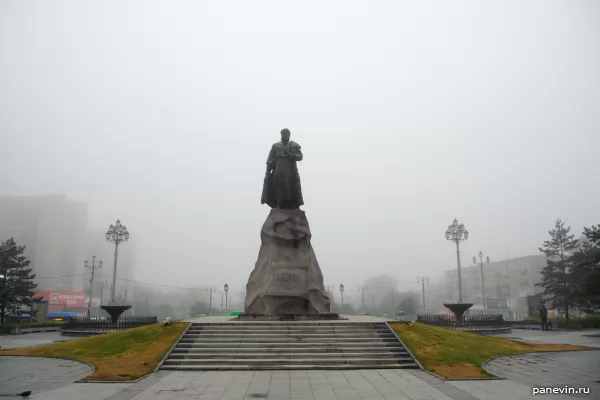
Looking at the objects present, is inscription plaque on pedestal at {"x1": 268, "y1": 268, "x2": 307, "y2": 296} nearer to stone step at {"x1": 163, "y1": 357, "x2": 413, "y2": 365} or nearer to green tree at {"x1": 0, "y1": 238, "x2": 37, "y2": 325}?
stone step at {"x1": 163, "y1": 357, "x2": 413, "y2": 365}

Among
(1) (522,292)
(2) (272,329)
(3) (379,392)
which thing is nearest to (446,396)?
(3) (379,392)

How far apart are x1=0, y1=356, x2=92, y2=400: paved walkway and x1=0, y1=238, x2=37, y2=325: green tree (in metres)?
22.7

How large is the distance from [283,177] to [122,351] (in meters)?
10.8

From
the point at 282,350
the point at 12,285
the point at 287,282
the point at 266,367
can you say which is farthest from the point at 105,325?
the point at 266,367

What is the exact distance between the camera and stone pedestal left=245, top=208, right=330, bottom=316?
20500 millimetres

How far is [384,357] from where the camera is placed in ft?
49.8

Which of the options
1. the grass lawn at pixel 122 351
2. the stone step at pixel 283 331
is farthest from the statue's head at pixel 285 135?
the grass lawn at pixel 122 351

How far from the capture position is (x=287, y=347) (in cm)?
1564

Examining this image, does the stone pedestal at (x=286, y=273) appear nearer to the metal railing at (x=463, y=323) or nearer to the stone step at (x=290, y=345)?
the stone step at (x=290, y=345)

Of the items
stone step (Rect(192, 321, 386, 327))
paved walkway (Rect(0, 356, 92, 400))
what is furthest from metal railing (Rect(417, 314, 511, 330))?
paved walkway (Rect(0, 356, 92, 400))

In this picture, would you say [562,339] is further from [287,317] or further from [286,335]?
[286,335]

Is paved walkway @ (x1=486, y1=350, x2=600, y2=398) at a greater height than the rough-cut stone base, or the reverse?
the rough-cut stone base

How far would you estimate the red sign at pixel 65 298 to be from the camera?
229 ft

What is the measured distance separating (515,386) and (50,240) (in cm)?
7216
